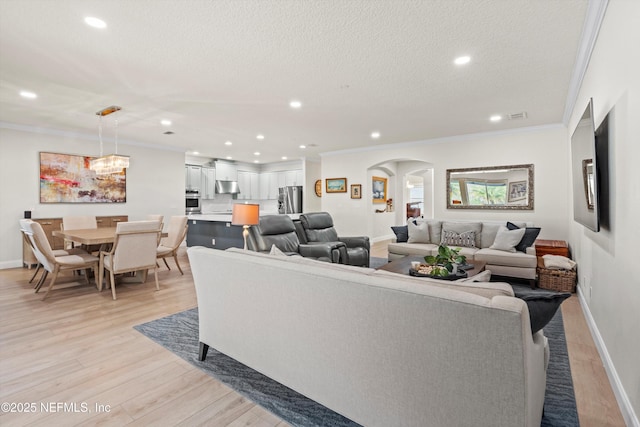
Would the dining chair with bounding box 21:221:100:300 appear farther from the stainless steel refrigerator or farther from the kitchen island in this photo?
the stainless steel refrigerator

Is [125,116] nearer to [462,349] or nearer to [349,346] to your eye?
[349,346]

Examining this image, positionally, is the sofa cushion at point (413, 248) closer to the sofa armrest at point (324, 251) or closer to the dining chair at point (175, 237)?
the sofa armrest at point (324, 251)

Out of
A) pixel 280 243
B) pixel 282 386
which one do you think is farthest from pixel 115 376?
pixel 280 243

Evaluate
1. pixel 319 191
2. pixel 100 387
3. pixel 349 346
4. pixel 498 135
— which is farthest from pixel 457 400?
pixel 319 191

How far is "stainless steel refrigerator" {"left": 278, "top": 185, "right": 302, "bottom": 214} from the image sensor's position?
9.69 m

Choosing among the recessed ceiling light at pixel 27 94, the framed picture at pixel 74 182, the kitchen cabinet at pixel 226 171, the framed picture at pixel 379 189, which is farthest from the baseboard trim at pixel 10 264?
the framed picture at pixel 379 189

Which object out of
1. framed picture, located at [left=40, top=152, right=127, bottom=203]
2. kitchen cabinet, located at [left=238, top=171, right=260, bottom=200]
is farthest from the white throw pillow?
kitchen cabinet, located at [left=238, top=171, right=260, bottom=200]

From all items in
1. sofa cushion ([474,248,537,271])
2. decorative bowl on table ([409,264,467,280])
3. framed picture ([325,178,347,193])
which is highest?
framed picture ([325,178,347,193])

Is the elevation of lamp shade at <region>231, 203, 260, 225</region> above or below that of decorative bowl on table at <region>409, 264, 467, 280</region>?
above

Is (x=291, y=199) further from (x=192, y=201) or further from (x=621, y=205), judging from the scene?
(x=621, y=205)

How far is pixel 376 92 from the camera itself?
380 cm

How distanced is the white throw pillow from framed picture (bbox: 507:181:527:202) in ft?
5.63

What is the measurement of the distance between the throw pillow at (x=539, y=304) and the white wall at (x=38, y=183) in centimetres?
731

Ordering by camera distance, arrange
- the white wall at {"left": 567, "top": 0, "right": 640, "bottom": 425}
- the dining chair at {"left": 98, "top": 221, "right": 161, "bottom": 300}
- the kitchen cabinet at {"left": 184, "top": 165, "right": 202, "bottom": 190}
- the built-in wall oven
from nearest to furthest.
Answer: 1. the white wall at {"left": 567, "top": 0, "right": 640, "bottom": 425}
2. the dining chair at {"left": 98, "top": 221, "right": 161, "bottom": 300}
3. the built-in wall oven
4. the kitchen cabinet at {"left": 184, "top": 165, "right": 202, "bottom": 190}
